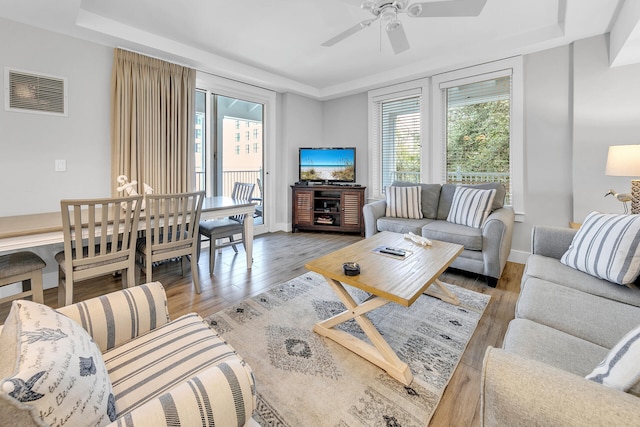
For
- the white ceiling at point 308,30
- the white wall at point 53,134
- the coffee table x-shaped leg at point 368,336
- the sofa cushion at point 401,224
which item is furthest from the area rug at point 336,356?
the white ceiling at point 308,30

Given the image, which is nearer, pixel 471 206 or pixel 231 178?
pixel 471 206

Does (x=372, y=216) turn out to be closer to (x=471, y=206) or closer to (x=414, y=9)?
(x=471, y=206)

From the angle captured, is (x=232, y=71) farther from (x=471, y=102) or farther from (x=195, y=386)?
(x=195, y=386)

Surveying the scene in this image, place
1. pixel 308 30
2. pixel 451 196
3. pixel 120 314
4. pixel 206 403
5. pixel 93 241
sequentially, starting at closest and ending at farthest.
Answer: pixel 206 403
pixel 120 314
pixel 93 241
pixel 308 30
pixel 451 196

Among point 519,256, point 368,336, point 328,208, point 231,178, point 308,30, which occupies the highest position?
point 308,30

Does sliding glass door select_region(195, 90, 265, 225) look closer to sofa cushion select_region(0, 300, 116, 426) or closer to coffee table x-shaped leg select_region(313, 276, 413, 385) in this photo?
coffee table x-shaped leg select_region(313, 276, 413, 385)

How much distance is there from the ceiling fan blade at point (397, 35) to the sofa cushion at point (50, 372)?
268 cm

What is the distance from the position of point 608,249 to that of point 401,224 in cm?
192

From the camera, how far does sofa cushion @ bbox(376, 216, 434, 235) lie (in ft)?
11.1

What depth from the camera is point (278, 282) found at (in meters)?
2.91

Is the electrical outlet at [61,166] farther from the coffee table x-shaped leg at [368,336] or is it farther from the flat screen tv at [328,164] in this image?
the flat screen tv at [328,164]

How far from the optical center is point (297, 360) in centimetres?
172

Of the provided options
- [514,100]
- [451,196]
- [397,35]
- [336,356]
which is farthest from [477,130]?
[336,356]

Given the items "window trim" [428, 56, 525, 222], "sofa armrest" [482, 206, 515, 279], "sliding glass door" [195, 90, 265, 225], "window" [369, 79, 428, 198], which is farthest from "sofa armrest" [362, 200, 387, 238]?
"window trim" [428, 56, 525, 222]
